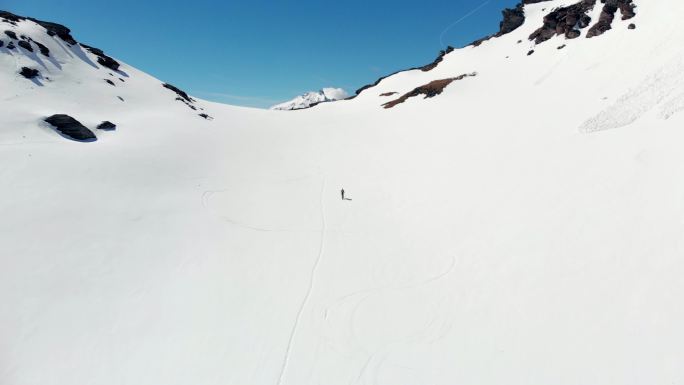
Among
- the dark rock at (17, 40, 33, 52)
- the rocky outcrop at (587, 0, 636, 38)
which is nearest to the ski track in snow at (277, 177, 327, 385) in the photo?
the dark rock at (17, 40, 33, 52)

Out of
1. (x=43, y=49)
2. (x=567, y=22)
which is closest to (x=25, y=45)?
(x=43, y=49)

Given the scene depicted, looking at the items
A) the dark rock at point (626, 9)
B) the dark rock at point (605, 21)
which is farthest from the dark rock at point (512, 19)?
the dark rock at point (626, 9)

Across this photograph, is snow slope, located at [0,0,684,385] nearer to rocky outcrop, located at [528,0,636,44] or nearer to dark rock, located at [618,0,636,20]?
dark rock, located at [618,0,636,20]

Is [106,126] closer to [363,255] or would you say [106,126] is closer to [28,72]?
[28,72]

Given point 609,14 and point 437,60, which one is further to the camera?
point 437,60

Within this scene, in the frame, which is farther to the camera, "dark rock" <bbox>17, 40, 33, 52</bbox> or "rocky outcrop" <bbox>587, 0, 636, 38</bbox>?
"rocky outcrop" <bbox>587, 0, 636, 38</bbox>

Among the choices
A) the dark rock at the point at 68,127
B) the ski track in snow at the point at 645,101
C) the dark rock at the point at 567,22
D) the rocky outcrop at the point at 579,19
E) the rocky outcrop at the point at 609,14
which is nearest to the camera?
the ski track in snow at the point at 645,101

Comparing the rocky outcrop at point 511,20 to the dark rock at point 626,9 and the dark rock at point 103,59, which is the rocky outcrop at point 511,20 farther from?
the dark rock at point 103,59
